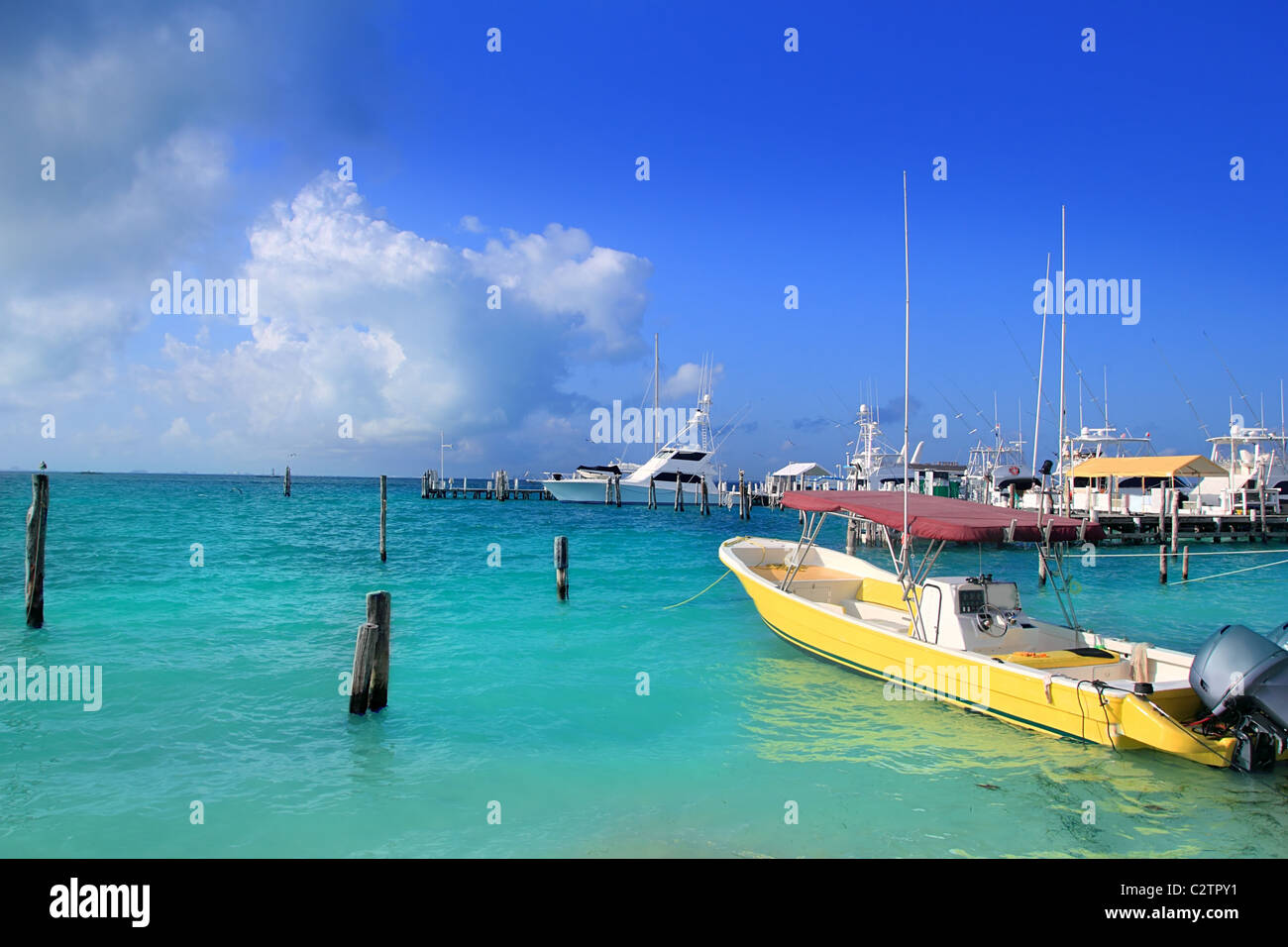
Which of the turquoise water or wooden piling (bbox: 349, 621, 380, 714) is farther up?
wooden piling (bbox: 349, 621, 380, 714)

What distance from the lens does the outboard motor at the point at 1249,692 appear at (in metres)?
7.59

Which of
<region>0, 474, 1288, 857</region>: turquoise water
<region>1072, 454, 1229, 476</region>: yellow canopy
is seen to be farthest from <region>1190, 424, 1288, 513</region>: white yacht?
<region>0, 474, 1288, 857</region>: turquoise water

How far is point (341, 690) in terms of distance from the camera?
1121 cm

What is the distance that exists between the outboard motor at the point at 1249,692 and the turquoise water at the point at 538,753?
1.53ft

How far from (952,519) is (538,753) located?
21.2ft

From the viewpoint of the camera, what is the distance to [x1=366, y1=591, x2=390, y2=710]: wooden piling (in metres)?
9.77

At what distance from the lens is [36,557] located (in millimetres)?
14578

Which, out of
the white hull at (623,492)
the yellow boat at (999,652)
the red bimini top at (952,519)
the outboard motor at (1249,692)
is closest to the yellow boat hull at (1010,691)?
the yellow boat at (999,652)

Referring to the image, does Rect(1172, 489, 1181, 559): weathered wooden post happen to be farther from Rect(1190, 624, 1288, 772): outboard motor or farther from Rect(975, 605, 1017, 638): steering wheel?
Rect(1190, 624, 1288, 772): outboard motor

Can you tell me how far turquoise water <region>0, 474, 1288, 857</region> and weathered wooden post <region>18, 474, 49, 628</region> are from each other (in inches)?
19.4

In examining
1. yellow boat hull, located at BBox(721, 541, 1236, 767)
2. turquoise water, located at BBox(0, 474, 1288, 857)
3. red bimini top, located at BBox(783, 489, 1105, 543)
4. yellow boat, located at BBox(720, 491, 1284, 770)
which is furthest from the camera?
red bimini top, located at BBox(783, 489, 1105, 543)

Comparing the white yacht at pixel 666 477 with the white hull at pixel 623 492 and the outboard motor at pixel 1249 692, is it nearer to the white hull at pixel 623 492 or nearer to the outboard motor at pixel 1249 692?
the white hull at pixel 623 492
